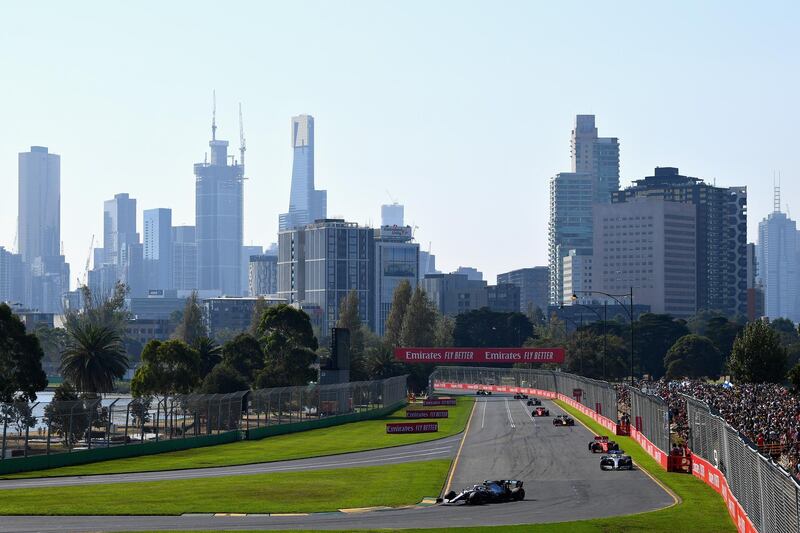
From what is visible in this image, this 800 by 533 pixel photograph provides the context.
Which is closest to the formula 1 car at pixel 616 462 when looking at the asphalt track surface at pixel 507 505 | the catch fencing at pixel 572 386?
the asphalt track surface at pixel 507 505

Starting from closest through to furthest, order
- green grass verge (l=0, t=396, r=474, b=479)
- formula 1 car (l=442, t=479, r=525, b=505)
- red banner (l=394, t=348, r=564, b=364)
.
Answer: formula 1 car (l=442, t=479, r=525, b=505), green grass verge (l=0, t=396, r=474, b=479), red banner (l=394, t=348, r=564, b=364)

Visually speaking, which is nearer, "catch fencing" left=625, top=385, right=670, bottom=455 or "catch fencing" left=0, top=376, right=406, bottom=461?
"catch fencing" left=0, top=376, right=406, bottom=461

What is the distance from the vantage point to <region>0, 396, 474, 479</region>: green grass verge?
2913 inches

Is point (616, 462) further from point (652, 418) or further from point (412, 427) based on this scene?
point (412, 427)

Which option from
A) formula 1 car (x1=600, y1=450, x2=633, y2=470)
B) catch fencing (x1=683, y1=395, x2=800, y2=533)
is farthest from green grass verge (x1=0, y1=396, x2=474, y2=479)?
catch fencing (x1=683, y1=395, x2=800, y2=533)

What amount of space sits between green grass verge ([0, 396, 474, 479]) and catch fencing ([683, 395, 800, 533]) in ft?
92.0

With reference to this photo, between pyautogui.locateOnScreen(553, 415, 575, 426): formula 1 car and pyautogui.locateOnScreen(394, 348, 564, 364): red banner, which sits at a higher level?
pyautogui.locateOnScreen(394, 348, 564, 364): red banner

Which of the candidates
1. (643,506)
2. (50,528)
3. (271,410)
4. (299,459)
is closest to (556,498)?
(643,506)

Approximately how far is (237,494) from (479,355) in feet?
446

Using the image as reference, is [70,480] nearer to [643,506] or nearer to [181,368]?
[643,506]

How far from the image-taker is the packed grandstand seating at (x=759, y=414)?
70.6 meters

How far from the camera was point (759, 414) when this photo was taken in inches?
3548

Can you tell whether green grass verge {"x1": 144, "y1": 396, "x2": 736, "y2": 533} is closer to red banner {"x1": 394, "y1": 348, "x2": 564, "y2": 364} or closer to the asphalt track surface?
the asphalt track surface

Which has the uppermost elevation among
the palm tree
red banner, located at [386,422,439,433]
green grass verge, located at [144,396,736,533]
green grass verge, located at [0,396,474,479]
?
the palm tree
